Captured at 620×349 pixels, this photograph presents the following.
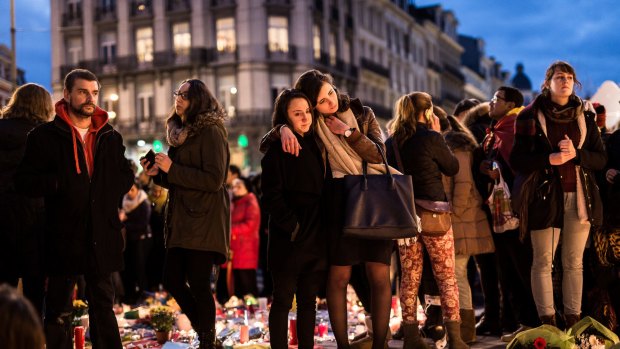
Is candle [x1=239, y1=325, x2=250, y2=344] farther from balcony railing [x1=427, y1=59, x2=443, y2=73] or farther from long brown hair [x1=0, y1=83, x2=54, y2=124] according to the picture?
balcony railing [x1=427, y1=59, x2=443, y2=73]

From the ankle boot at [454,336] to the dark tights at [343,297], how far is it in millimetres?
963

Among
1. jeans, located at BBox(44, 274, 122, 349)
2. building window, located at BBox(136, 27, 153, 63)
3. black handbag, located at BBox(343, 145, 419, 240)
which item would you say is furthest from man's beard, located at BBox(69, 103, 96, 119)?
building window, located at BBox(136, 27, 153, 63)

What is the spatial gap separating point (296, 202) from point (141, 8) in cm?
4297

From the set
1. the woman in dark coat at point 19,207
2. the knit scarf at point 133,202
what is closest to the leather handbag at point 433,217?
the woman in dark coat at point 19,207

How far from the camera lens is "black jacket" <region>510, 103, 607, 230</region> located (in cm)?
682

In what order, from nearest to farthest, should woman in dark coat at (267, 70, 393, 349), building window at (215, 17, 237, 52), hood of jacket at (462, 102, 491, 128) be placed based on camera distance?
woman in dark coat at (267, 70, 393, 349) → hood of jacket at (462, 102, 491, 128) → building window at (215, 17, 237, 52)

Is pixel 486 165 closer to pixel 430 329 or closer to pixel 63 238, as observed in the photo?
pixel 430 329

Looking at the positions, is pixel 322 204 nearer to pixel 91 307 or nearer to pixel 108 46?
pixel 91 307

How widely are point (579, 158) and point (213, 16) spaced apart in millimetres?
40071

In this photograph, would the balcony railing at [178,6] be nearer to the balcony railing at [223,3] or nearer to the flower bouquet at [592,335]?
the balcony railing at [223,3]

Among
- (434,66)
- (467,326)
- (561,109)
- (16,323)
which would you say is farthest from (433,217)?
(434,66)

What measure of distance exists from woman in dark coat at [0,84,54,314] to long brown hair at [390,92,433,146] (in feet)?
9.30

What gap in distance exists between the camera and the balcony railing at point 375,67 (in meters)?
53.3

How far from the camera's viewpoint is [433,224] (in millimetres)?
6766
